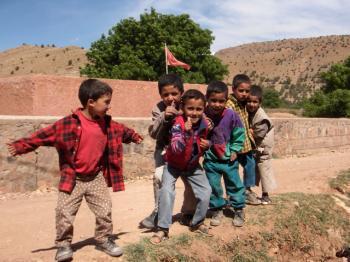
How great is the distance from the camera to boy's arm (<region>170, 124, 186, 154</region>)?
3.54 metres

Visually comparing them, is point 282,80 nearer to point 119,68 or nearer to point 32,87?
point 119,68

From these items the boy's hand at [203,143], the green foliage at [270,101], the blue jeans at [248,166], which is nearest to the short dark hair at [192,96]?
the boy's hand at [203,143]

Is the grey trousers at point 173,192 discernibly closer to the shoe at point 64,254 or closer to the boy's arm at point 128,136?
the boy's arm at point 128,136

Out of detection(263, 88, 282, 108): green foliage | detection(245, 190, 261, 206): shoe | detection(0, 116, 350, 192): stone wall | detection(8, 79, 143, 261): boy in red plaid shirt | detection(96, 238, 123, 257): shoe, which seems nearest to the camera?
detection(8, 79, 143, 261): boy in red plaid shirt

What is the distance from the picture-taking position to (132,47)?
932 inches

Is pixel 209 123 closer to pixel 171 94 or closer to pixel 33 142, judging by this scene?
pixel 171 94

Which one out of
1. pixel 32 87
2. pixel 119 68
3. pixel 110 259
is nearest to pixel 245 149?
pixel 110 259

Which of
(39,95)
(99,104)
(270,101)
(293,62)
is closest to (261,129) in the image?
(99,104)

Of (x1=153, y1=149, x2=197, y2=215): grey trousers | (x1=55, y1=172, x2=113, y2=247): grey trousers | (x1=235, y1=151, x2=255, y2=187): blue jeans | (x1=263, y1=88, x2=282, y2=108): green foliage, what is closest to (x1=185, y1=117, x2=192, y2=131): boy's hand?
(x1=153, y1=149, x2=197, y2=215): grey trousers

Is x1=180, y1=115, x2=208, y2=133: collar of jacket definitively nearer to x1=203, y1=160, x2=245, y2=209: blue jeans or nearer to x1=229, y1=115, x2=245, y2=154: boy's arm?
x1=229, y1=115, x2=245, y2=154: boy's arm

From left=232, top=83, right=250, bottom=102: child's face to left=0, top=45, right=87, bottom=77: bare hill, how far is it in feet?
128

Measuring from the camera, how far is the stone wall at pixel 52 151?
6039 millimetres

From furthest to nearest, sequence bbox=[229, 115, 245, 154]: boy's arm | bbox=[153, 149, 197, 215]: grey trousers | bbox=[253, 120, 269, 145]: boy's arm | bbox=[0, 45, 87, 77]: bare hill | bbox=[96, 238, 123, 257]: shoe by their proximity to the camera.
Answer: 1. bbox=[0, 45, 87, 77]: bare hill
2. bbox=[253, 120, 269, 145]: boy's arm
3. bbox=[229, 115, 245, 154]: boy's arm
4. bbox=[153, 149, 197, 215]: grey trousers
5. bbox=[96, 238, 123, 257]: shoe

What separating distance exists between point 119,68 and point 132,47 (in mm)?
2119
